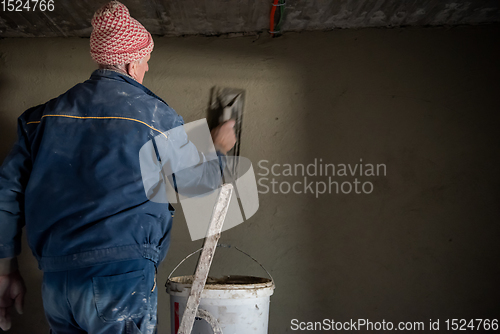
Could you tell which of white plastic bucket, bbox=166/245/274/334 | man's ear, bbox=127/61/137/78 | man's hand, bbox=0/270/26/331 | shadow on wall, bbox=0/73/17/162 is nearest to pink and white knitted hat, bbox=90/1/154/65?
man's ear, bbox=127/61/137/78

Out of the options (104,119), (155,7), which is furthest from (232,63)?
(104,119)

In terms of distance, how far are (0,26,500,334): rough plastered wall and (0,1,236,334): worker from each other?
4.28ft

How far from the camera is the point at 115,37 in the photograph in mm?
1396

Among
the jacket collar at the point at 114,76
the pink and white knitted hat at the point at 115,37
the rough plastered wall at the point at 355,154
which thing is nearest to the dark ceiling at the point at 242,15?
the rough plastered wall at the point at 355,154

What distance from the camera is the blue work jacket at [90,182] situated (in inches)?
45.6

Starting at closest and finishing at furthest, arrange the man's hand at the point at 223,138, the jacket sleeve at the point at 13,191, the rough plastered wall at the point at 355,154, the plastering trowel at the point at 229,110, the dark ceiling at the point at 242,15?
the jacket sleeve at the point at 13,191, the man's hand at the point at 223,138, the plastering trowel at the point at 229,110, the dark ceiling at the point at 242,15, the rough plastered wall at the point at 355,154

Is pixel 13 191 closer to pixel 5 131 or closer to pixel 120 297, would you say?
pixel 120 297

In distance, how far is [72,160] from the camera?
1206 mm

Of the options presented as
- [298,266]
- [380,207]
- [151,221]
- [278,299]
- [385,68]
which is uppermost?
[385,68]

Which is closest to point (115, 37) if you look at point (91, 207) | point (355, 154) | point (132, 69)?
point (132, 69)

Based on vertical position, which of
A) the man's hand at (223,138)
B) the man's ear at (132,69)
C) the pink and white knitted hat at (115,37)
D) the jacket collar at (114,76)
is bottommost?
the man's hand at (223,138)

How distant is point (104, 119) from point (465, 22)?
244 cm

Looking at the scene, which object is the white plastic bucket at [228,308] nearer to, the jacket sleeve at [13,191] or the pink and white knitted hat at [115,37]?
the jacket sleeve at [13,191]

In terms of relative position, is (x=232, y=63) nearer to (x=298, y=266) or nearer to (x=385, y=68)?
(x=385, y=68)
